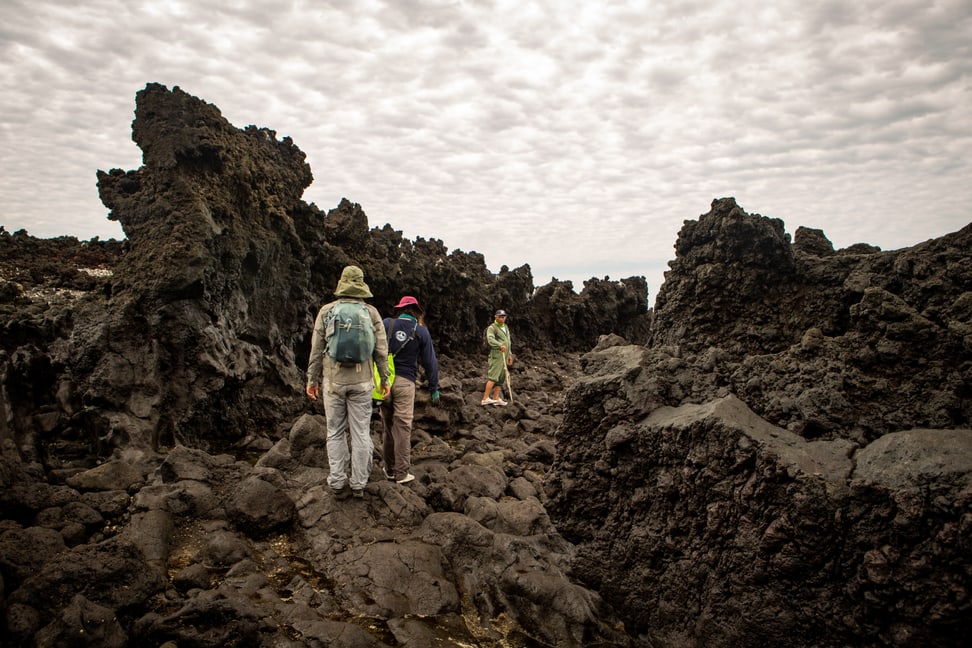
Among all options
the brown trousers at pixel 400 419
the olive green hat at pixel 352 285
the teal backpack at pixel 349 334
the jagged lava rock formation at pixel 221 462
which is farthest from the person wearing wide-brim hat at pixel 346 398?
the brown trousers at pixel 400 419

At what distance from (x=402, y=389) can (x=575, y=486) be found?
3.84m

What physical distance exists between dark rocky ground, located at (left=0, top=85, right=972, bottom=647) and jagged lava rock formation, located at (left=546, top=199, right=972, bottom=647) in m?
0.02

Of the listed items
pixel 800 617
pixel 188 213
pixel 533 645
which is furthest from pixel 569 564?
pixel 188 213

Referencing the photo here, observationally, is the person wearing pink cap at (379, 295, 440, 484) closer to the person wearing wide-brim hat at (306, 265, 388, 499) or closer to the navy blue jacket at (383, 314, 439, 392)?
the navy blue jacket at (383, 314, 439, 392)

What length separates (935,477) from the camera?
3.42 meters

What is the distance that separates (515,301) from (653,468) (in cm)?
2579

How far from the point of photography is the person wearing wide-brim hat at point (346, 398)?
7133mm

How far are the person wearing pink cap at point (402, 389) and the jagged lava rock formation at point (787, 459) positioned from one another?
348cm

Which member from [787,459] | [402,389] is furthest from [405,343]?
[787,459]

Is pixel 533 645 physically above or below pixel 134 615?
below

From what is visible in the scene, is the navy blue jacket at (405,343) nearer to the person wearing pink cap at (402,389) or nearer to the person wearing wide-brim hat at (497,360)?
the person wearing pink cap at (402,389)

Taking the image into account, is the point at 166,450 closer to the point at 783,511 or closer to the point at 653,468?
the point at 653,468

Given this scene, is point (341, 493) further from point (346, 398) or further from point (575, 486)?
point (575, 486)

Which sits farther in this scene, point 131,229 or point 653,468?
point 131,229
